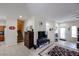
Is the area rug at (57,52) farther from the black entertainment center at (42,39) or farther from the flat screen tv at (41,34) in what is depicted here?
the flat screen tv at (41,34)

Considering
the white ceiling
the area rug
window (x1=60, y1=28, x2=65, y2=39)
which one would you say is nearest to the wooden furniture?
the area rug

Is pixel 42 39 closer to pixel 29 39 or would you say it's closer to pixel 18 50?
pixel 29 39

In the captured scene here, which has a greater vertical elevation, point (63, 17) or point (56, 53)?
point (63, 17)

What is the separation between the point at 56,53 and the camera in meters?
1.90

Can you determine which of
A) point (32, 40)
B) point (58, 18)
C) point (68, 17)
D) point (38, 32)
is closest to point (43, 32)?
point (38, 32)

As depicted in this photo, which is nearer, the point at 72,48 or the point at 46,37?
the point at 72,48

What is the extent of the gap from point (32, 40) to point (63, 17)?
945 mm

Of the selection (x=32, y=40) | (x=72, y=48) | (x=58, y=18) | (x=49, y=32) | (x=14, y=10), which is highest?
(x=14, y=10)

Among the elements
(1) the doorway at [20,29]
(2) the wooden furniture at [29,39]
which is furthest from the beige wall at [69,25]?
(1) the doorway at [20,29]

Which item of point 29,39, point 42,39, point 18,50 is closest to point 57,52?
point 42,39

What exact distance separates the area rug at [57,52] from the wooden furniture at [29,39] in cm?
32

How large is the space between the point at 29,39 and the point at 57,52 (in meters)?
0.73

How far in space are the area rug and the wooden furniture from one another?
32 cm

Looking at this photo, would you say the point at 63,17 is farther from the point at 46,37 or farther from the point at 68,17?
the point at 46,37
